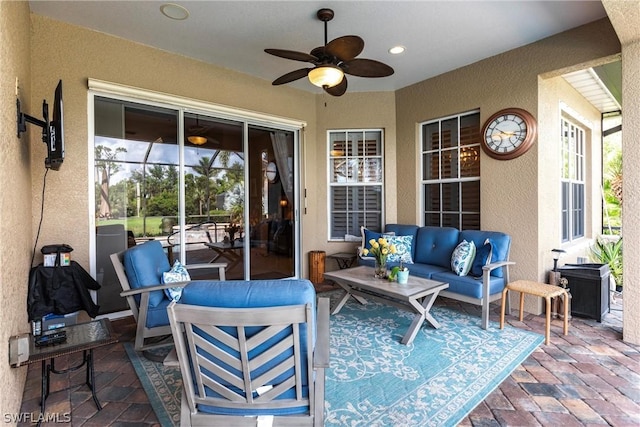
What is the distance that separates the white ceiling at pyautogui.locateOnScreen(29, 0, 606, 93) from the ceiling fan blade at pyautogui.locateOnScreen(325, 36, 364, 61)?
0.56 m

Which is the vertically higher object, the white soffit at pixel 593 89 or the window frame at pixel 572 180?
the white soffit at pixel 593 89

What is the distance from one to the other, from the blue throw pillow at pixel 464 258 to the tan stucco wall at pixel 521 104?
720 millimetres

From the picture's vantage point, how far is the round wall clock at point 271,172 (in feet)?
16.2

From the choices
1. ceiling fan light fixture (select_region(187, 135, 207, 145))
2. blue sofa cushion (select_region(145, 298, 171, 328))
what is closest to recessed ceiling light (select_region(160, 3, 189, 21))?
ceiling fan light fixture (select_region(187, 135, 207, 145))

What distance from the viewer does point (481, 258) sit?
3391 mm

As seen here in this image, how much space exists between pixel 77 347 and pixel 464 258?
135 inches

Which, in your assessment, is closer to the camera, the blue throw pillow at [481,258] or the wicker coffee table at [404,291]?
the wicker coffee table at [404,291]

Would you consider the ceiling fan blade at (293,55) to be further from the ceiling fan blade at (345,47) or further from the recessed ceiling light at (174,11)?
the recessed ceiling light at (174,11)

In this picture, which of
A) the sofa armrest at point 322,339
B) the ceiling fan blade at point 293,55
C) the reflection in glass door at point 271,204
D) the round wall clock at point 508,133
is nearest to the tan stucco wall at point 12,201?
the sofa armrest at point 322,339

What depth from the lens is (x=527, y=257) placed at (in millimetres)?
3721

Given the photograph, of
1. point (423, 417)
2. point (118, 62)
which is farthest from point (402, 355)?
point (118, 62)

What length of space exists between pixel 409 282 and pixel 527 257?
164 centimetres

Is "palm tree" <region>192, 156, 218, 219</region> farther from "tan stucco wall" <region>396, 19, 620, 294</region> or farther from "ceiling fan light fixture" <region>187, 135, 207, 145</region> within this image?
"tan stucco wall" <region>396, 19, 620, 294</region>

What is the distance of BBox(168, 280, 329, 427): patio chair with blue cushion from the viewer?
131cm
